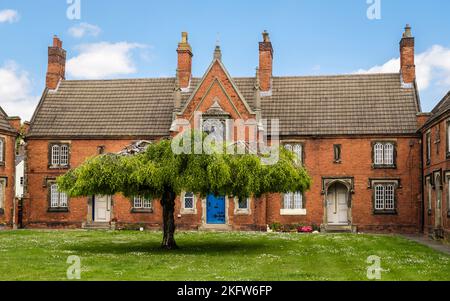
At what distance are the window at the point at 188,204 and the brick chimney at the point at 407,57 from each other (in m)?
16.9

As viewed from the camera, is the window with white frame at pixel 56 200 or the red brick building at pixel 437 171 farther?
the window with white frame at pixel 56 200

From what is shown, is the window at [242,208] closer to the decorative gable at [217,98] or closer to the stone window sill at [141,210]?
the decorative gable at [217,98]

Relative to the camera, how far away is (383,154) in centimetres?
4284

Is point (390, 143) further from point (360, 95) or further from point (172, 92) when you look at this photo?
point (172, 92)

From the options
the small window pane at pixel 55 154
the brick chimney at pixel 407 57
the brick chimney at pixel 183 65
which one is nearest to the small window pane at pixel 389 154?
the brick chimney at pixel 407 57

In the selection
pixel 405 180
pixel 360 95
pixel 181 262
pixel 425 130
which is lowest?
pixel 181 262

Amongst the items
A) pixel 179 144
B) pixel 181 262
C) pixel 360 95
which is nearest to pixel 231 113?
pixel 360 95

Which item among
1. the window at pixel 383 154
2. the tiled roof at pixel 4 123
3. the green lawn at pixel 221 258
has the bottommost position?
the green lawn at pixel 221 258

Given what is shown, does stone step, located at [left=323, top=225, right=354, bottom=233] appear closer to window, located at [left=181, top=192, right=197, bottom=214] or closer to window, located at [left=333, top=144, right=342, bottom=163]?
window, located at [left=333, top=144, right=342, bottom=163]

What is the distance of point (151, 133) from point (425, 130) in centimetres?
1787

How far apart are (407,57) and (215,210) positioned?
17.0m

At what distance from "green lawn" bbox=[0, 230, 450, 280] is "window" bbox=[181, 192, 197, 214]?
8.48m

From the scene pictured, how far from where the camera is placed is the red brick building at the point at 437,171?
1351 inches

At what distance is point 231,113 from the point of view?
42625 millimetres
